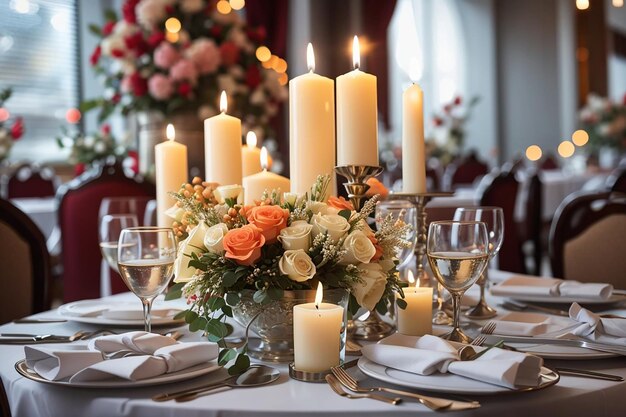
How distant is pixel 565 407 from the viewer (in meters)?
0.80

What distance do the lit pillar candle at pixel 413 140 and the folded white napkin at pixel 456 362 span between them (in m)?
0.44

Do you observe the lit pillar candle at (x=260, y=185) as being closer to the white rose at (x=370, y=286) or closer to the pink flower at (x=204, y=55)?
the white rose at (x=370, y=286)

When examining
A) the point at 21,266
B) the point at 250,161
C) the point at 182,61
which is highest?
the point at 182,61

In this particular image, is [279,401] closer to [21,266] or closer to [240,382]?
[240,382]

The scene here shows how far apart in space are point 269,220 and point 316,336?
18 cm

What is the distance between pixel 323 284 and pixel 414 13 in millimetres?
9048

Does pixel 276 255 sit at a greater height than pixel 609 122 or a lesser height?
lesser

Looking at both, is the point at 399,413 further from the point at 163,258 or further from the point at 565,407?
the point at 163,258

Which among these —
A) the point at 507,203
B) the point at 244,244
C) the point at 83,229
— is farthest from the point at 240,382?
the point at 507,203

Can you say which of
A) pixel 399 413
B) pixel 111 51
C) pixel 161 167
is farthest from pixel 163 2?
pixel 399 413

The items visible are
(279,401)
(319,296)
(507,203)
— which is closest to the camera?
(279,401)

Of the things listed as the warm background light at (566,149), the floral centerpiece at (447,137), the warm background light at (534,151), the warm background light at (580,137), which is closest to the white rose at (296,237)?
the floral centerpiece at (447,137)

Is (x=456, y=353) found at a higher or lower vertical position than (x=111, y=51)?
lower

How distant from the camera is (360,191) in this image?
1150 mm
